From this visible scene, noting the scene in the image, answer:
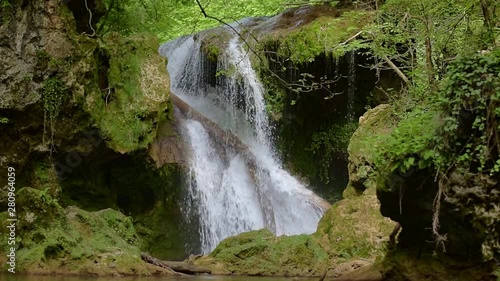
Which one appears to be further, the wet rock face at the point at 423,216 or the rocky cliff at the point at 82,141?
the rocky cliff at the point at 82,141

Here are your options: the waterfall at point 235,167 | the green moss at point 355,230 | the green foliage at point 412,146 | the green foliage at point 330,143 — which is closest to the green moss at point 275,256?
the green moss at point 355,230

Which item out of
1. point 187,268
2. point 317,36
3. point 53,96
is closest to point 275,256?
point 187,268

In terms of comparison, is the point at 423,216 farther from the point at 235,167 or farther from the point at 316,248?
the point at 235,167

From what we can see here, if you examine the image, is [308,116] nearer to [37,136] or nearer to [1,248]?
[37,136]

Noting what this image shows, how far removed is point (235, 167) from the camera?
14.4 m

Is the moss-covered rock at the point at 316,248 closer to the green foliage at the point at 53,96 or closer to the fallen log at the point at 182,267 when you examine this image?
the fallen log at the point at 182,267

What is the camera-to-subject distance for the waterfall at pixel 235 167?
13.5 m

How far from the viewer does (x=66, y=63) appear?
11.8 metres

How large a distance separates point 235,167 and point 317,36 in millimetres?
3912

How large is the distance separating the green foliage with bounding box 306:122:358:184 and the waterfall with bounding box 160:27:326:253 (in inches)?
55.4

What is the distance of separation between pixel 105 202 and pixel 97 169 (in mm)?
791

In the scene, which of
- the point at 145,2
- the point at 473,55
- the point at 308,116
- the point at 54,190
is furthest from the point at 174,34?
the point at 473,55

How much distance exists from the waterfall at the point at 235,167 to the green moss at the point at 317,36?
1627mm

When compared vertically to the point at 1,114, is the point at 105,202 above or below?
below
